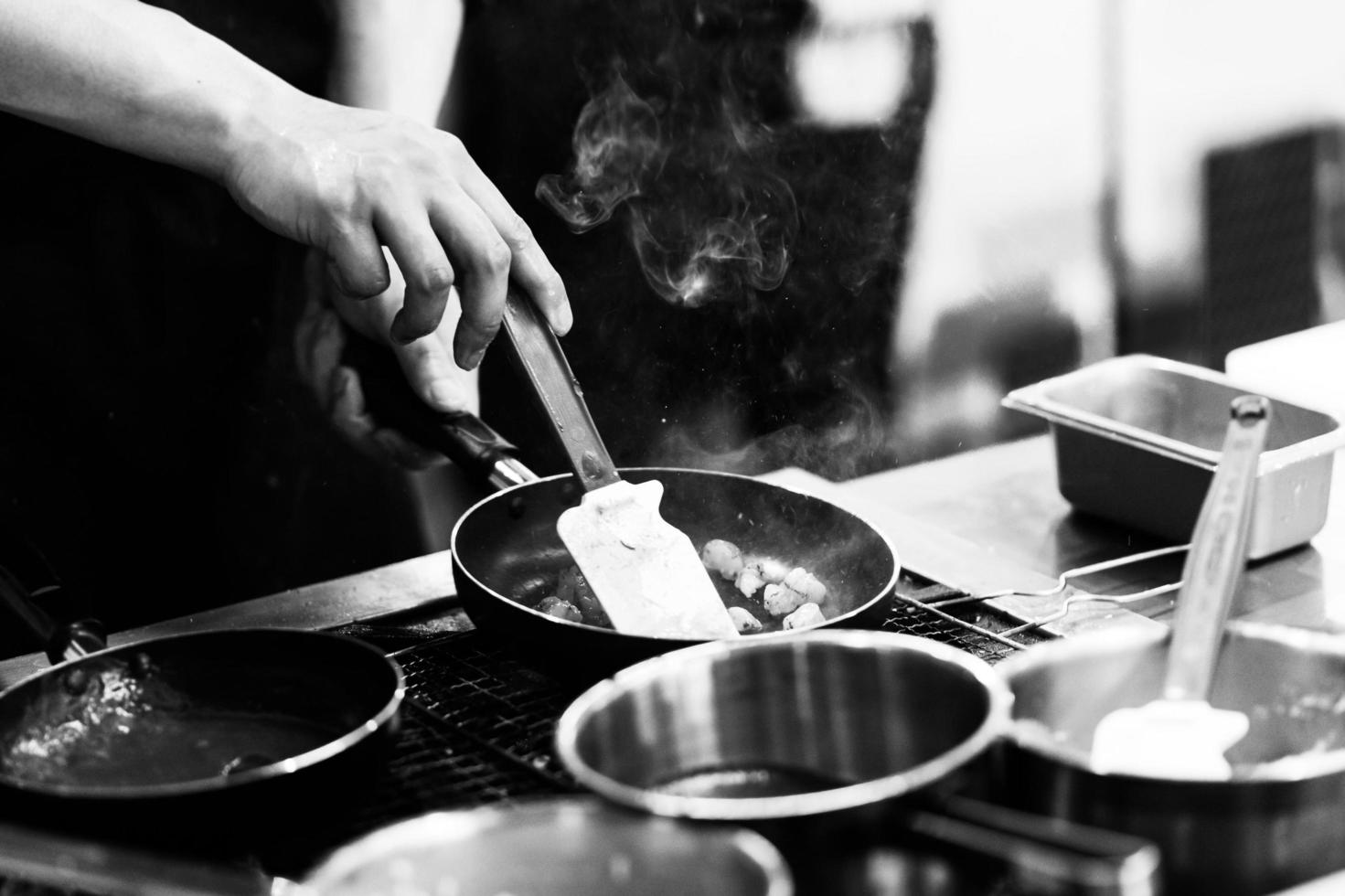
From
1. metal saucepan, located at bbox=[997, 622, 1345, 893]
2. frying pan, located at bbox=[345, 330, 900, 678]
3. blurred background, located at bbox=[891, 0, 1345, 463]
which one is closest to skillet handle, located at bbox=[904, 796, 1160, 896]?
metal saucepan, located at bbox=[997, 622, 1345, 893]

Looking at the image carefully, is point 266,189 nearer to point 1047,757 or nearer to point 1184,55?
point 1047,757

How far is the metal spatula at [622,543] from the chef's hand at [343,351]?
1.27ft

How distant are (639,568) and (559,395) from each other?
0.21 metres

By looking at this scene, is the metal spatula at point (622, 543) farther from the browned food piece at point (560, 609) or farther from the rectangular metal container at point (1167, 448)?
the rectangular metal container at point (1167, 448)

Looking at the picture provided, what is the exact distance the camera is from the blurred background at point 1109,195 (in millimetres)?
2740

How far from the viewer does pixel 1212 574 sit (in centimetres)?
103

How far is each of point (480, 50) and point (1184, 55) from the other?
156 centimetres

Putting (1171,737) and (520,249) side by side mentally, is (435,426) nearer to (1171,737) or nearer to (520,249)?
(520,249)

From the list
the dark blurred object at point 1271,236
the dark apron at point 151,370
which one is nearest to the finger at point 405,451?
the dark apron at point 151,370

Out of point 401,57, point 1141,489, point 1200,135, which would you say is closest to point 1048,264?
point 1200,135

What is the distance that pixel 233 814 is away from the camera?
100cm

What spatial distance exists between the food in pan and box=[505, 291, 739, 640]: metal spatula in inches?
3.3

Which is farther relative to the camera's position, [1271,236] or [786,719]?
[1271,236]

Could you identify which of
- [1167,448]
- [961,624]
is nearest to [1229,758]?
[961,624]
